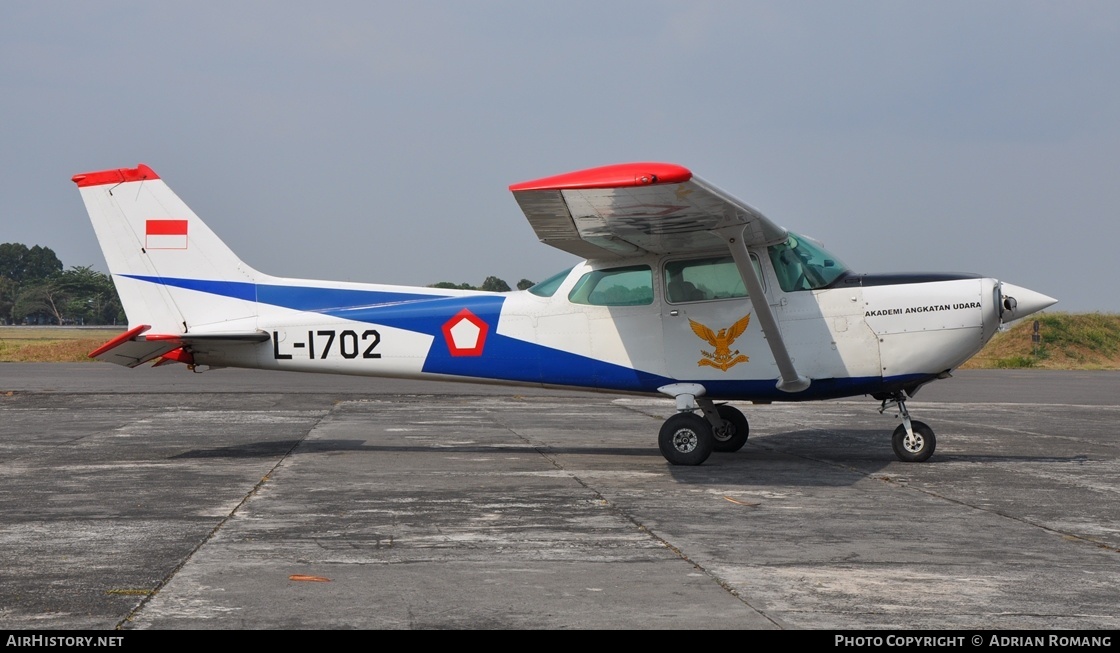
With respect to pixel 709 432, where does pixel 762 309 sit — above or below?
above

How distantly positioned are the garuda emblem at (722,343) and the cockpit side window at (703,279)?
27cm

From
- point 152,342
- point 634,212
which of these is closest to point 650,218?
point 634,212

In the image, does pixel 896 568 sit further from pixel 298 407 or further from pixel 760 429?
pixel 298 407

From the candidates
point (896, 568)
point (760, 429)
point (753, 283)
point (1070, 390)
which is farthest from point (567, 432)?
point (1070, 390)

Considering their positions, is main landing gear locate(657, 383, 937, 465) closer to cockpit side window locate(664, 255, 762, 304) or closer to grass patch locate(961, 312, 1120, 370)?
cockpit side window locate(664, 255, 762, 304)

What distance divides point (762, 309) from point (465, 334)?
326cm

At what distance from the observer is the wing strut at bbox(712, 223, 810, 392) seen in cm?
966

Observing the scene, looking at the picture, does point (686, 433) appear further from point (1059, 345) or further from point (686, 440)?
point (1059, 345)

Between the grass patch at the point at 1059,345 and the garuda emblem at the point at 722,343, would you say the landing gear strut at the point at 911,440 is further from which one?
the grass patch at the point at 1059,345

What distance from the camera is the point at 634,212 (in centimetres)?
904

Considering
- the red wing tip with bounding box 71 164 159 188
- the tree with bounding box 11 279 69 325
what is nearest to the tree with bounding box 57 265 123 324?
the tree with bounding box 11 279 69 325

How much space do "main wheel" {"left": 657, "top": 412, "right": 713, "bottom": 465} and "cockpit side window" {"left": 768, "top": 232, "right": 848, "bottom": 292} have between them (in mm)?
1651

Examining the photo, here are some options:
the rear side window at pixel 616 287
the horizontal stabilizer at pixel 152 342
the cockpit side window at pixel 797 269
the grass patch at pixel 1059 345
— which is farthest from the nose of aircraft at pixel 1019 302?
the grass patch at pixel 1059 345

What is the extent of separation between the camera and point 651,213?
9094mm
